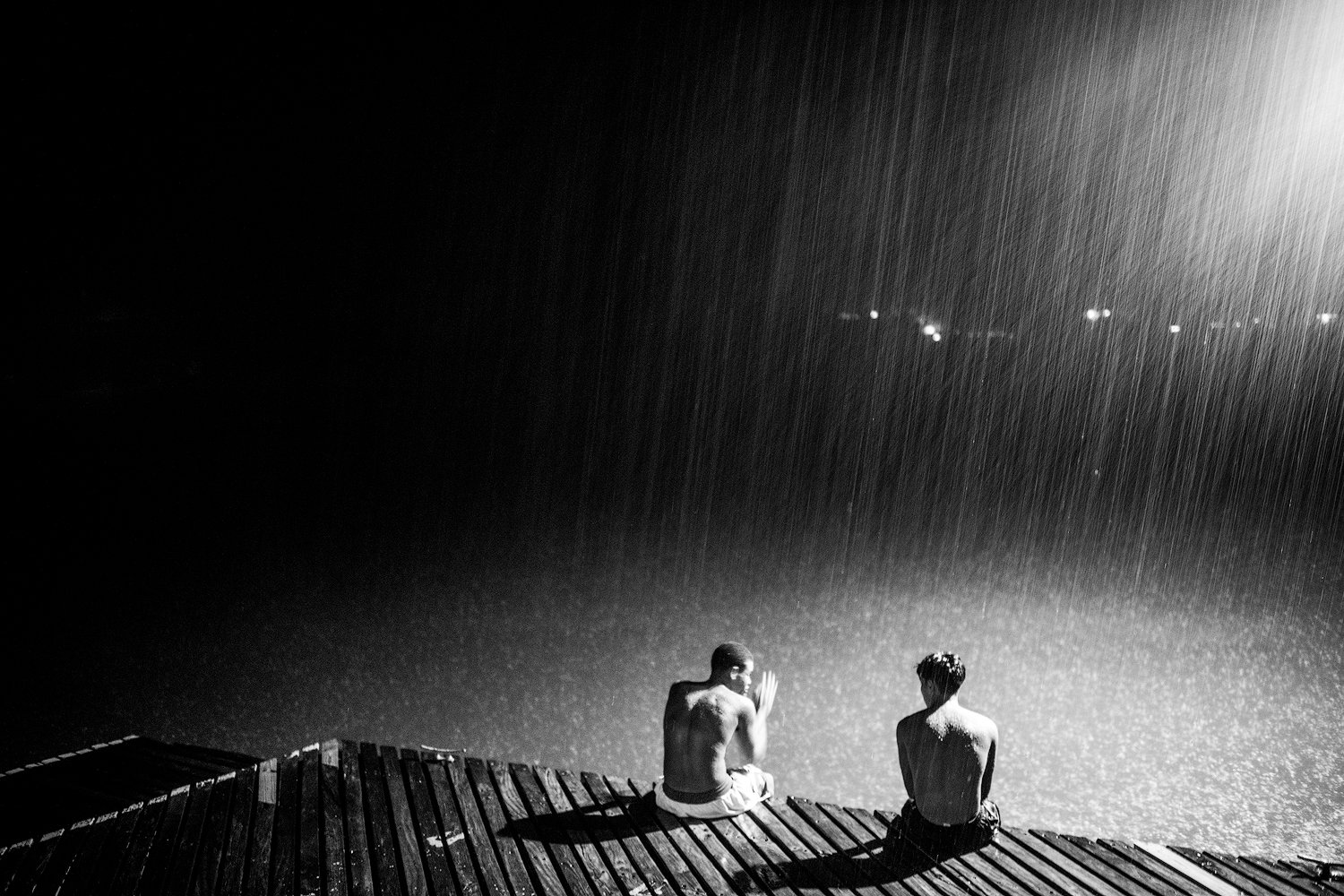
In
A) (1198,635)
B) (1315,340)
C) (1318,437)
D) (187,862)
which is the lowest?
(1198,635)

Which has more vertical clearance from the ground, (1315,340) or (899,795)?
(1315,340)

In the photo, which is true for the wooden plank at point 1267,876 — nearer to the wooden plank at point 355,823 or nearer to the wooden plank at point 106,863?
the wooden plank at point 355,823

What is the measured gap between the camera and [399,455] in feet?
121

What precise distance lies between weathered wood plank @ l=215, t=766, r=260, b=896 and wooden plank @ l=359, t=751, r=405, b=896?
57 cm

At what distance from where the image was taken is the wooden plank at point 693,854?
3972 mm

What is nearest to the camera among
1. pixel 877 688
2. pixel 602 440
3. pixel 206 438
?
pixel 877 688

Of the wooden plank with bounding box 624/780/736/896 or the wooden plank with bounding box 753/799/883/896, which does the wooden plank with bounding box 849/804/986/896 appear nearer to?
the wooden plank with bounding box 753/799/883/896

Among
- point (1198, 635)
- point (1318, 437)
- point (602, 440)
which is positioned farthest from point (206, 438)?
point (1318, 437)

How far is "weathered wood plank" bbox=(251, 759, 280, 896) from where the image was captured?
12.9ft

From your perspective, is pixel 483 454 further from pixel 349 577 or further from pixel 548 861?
pixel 548 861

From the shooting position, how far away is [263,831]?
14.2 ft

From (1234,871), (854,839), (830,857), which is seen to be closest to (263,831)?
(830,857)

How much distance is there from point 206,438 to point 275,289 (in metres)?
22.8

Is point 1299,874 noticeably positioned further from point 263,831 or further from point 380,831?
point 263,831
